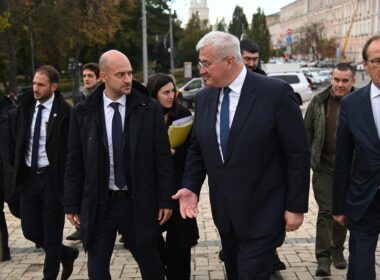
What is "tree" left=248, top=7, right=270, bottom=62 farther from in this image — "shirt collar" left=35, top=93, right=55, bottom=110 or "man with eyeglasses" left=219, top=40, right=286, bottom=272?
"shirt collar" left=35, top=93, right=55, bottom=110

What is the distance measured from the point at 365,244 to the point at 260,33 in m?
88.7

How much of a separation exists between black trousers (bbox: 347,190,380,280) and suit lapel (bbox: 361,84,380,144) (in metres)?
0.40

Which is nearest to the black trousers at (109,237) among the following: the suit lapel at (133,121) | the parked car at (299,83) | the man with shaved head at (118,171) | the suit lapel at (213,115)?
the man with shaved head at (118,171)

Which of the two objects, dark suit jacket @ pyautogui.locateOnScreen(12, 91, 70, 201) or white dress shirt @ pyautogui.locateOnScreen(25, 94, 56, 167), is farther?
white dress shirt @ pyautogui.locateOnScreen(25, 94, 56, 167)

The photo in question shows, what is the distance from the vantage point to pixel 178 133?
14.1 ft

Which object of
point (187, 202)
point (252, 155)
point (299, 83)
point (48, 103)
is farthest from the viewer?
point (299, 83)

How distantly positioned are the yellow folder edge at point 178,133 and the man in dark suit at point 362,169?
132 cm

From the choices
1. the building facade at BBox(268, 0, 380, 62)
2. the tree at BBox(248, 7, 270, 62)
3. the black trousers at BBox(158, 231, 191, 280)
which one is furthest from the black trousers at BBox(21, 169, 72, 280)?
the building facade at BBox(268, 0, 380, 62)

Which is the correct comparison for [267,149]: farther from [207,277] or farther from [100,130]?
[207,277]

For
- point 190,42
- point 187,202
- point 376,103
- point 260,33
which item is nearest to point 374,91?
point 376,103

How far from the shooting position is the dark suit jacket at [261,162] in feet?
10.2

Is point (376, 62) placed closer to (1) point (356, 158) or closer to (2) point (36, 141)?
(1) point (356, 158)

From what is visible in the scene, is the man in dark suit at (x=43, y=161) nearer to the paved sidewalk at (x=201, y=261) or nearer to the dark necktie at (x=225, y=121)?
the paved sidewalk at (x=201, y=261)

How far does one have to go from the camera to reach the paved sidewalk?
5.04m
